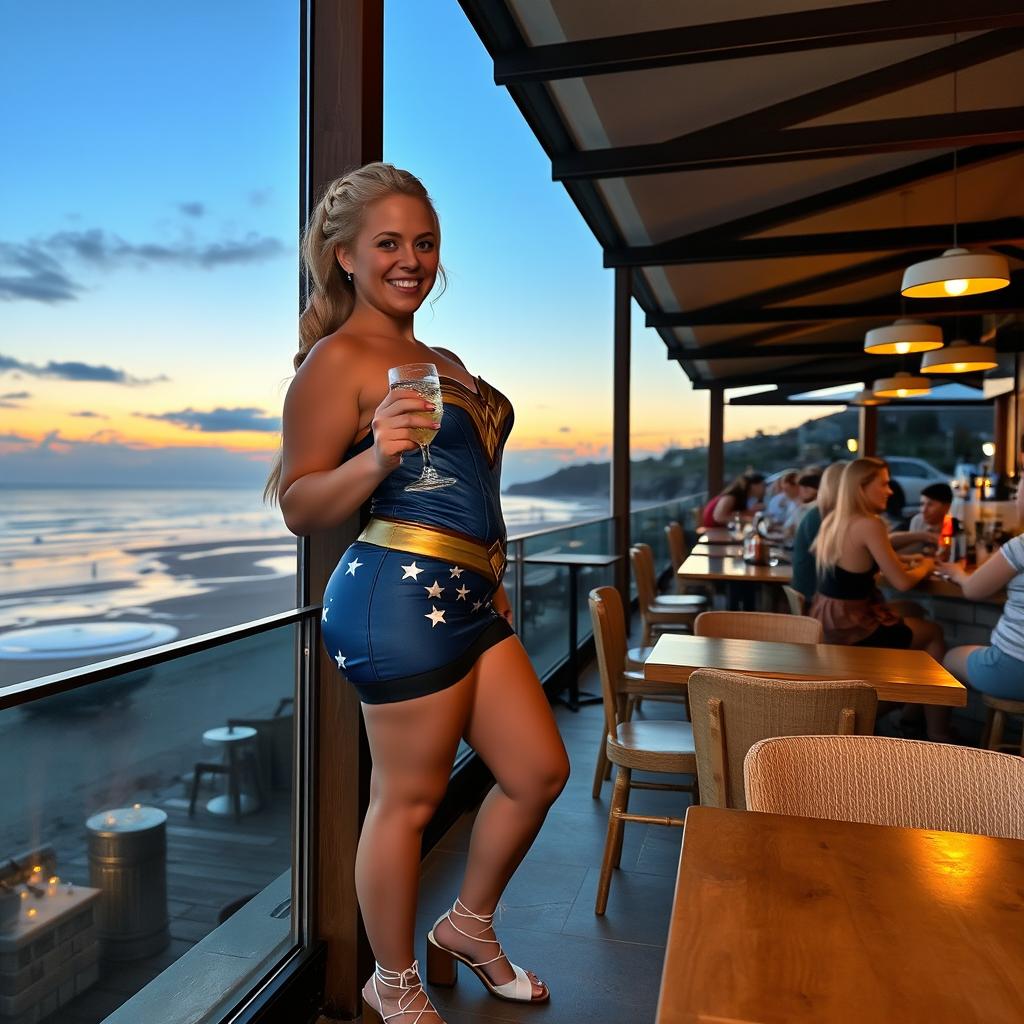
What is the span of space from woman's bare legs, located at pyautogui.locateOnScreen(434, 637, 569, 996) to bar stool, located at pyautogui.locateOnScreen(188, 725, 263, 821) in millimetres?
454

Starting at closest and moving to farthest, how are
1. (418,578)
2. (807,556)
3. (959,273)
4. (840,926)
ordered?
1. (840,926)
2. (418,578)
3. (959,273)
4. (807,556)

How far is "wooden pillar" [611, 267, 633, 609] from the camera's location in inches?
282

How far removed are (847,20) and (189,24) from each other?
7.94 feet

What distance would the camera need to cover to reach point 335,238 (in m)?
1.70

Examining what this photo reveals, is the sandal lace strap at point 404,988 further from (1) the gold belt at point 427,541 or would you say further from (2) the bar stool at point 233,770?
(1) the gold belt at point 427,541

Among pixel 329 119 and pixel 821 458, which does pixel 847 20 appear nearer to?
pixel 329 119

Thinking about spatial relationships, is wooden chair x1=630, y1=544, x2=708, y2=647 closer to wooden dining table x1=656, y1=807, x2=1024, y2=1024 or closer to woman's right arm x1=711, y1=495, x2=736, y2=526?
woman's right arm x1=711, y1=495, x2=736, y2=526

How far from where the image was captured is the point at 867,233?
21.6 feet

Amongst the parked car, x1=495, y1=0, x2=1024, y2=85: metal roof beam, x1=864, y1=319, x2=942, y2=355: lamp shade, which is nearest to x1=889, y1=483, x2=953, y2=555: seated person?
x1=864, y1=319, x2=942, y2=355: lamp shade

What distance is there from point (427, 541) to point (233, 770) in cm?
61

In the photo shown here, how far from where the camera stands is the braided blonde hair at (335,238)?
166 cm

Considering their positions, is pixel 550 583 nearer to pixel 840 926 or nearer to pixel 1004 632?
pixel 1004 632

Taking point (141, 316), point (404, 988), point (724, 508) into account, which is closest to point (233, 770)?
point (404, 988)

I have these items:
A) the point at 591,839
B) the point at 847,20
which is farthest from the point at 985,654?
the point at 847,20
